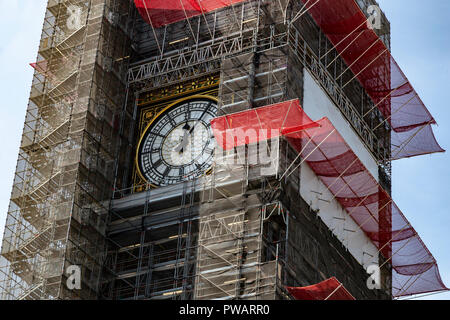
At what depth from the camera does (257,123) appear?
4419cm

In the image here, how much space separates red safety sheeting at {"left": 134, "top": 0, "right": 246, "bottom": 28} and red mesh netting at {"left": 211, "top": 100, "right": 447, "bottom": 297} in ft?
22.5

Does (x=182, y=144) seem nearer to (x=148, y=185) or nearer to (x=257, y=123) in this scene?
(x=148, y=185)

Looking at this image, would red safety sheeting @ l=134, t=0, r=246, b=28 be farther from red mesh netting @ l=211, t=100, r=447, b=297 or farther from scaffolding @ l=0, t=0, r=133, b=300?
red mesh netting @ l=211, t=100, r=447, b=297

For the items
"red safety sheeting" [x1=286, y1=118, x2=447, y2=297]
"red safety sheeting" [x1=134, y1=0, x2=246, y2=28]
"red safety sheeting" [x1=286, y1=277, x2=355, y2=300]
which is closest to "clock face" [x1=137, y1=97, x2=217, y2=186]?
"red safety sheeting" [x1=134, y1=0, x2=246, y2=28]

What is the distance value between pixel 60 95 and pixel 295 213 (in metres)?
10.3

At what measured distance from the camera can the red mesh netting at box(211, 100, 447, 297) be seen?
4406 cm

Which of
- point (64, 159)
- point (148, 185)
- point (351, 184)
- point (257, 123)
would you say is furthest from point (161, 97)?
point (351, 184)

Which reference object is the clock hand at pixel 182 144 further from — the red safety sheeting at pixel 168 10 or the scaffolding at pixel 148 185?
the red safety sheeting at pixel 168 10

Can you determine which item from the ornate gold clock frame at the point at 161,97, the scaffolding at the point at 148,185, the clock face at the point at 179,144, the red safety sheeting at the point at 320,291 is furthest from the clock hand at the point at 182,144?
the red safety sheeting at the point at 320,291

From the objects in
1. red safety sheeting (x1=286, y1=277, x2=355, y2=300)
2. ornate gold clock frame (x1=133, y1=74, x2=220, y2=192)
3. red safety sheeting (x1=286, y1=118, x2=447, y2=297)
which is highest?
ornate gold clock frame (x1=133, y1=74, x2=220, y2=192)

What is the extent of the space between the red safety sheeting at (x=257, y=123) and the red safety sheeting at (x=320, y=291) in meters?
5.19

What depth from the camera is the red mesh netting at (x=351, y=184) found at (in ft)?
145

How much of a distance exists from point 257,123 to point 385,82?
34.0 ft

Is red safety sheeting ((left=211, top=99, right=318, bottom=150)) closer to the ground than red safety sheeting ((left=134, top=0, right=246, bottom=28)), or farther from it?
closer to the ground
